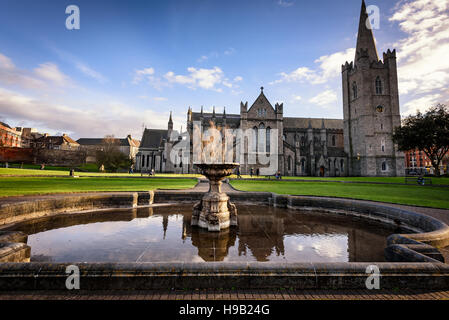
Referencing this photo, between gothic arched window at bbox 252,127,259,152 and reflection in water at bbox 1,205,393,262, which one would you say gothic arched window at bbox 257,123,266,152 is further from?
reflection in water at bbox 1,205,393,262

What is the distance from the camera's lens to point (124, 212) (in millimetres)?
9508

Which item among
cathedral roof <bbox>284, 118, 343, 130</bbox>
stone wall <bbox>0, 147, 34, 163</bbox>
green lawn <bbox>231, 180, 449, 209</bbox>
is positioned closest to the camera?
green lawn <bbox>231, 180, 449, 209</bbox>

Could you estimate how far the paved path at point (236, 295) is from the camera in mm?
2912

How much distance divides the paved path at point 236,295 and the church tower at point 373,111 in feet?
177

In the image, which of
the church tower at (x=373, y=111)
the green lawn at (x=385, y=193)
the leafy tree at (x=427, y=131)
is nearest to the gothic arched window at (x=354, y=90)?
the church tower at (x=373, y=111)

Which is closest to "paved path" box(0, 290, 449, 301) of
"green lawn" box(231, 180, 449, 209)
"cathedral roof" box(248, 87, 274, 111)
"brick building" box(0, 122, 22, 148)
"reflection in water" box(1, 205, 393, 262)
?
"reflection in water" box(1, 205, 393, 262)

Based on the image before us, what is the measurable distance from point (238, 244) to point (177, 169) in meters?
53.2

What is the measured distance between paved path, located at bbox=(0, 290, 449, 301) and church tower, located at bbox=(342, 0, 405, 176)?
5381cm

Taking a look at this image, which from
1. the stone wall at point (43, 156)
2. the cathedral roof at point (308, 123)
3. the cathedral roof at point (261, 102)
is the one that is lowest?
the stone wall at point (43, 156)

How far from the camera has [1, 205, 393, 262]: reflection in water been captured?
188 inches

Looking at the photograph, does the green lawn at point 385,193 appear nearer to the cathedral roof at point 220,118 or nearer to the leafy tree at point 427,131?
the leafy tree at point 427,131

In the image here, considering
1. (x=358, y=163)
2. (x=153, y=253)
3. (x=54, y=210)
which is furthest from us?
(x=358, y=163)
